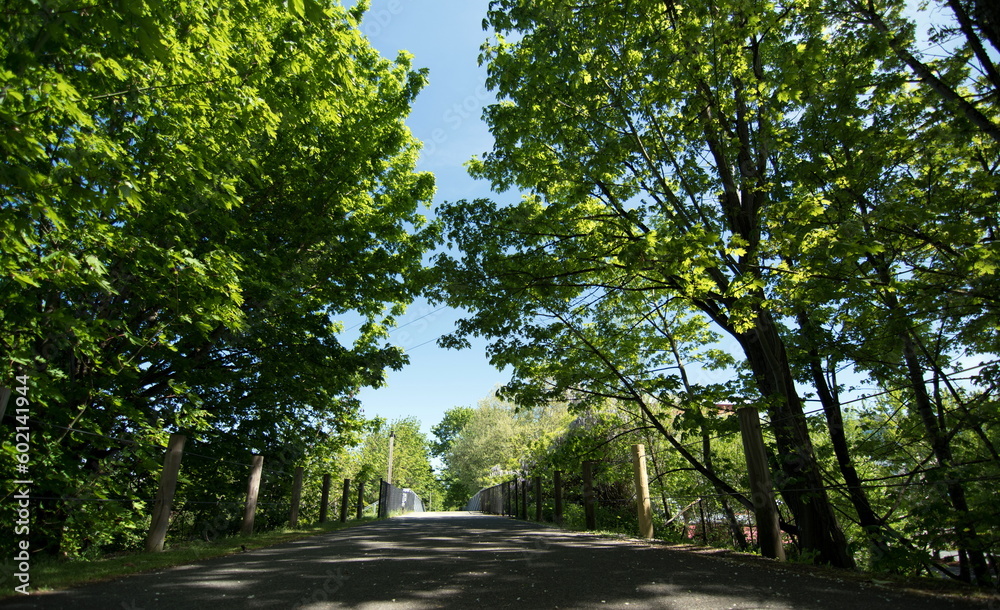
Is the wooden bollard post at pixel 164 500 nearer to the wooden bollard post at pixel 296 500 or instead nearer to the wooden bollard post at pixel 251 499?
the wooden bollard post at pixel 251 499

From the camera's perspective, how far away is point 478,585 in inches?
156

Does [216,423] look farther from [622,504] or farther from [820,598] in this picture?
[820,598]

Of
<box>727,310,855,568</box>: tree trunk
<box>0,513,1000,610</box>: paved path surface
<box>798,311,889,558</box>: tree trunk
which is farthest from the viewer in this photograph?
<box>798,311,889,558</box>: tree trunk

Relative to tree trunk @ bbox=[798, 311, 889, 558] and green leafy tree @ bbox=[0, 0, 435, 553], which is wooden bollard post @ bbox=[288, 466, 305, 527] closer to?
green leafy tree @ bbox=[0, 0, 435, 553]

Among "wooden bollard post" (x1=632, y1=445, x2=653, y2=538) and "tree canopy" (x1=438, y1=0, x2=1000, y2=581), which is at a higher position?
"tree canopy" (x1=438, y1=0, x2=1000, y2=581)

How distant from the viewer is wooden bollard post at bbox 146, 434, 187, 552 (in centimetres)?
565

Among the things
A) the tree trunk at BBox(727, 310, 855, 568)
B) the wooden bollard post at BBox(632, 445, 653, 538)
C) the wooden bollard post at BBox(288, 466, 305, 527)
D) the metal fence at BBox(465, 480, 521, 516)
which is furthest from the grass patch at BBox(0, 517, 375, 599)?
the metal fence at BBox(465, 480, 521, 516)

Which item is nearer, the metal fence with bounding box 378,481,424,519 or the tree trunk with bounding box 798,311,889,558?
A: the tree trunk with bounding box 798,311,889,558

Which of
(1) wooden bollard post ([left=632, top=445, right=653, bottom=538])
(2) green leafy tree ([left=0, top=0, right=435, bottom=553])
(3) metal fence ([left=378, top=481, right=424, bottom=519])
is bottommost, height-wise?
(3) metal fence ([left=378, top=481, right=424, bottom=519])

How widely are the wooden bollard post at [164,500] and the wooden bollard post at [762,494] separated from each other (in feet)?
21.1

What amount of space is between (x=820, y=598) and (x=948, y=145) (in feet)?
20.6

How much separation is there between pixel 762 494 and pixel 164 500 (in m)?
6.68

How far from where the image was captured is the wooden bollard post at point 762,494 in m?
5.09

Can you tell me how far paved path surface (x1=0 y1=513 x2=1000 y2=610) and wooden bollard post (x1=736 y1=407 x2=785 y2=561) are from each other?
454 millimetres
